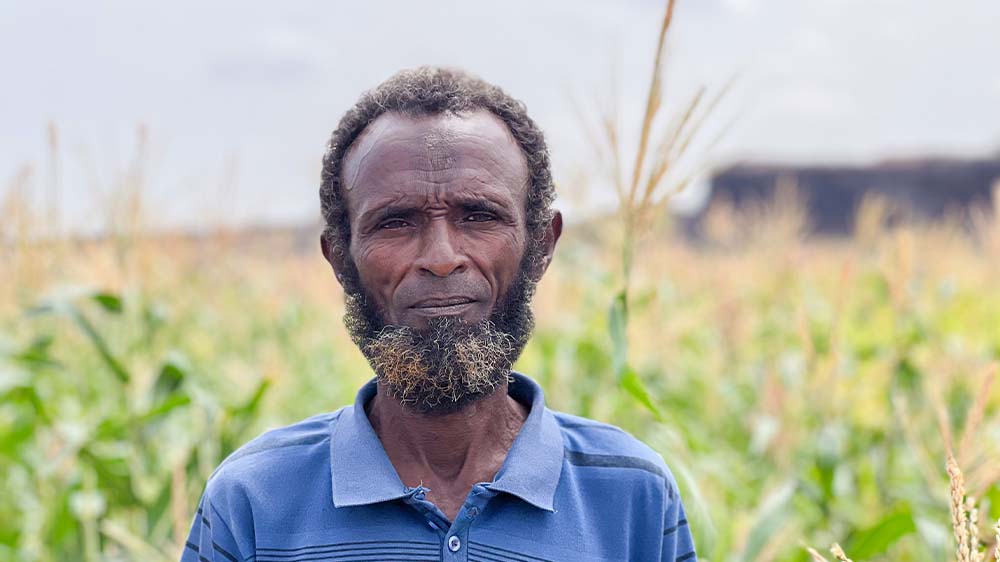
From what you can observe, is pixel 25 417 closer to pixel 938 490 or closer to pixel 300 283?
pixel 938 490

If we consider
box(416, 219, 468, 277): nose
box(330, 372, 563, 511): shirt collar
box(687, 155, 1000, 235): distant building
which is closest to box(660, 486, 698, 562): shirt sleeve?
box(330, 372, 563, 511): shirt collar

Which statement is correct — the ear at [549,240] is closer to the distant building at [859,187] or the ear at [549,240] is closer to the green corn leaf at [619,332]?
the green corn leaf at [619,332]

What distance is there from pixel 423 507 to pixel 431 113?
597 mm

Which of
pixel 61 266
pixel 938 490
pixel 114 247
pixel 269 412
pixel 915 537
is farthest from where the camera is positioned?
pixel 269 412

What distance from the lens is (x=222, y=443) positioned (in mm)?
2947

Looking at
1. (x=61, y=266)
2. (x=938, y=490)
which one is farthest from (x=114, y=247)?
(x=938, y=490)

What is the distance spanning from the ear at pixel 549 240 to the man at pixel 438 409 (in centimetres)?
2

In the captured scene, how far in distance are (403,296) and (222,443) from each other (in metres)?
1.65

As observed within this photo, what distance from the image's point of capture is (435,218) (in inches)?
59.1

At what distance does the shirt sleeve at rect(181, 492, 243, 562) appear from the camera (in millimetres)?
1550

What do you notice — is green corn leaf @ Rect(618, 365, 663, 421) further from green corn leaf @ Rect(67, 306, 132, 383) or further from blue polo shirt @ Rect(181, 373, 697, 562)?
green corn leaf @ Rect(67, 306, 132, 383)

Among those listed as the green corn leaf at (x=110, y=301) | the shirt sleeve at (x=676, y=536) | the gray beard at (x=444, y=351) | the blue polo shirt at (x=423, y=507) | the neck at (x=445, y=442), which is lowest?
the shirt sleeve at (x=676, y=536)

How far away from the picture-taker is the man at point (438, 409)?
59.1 inches

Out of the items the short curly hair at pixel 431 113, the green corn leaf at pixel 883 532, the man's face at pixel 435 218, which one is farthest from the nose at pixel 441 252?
the green corn leaf at pixel 883 532
